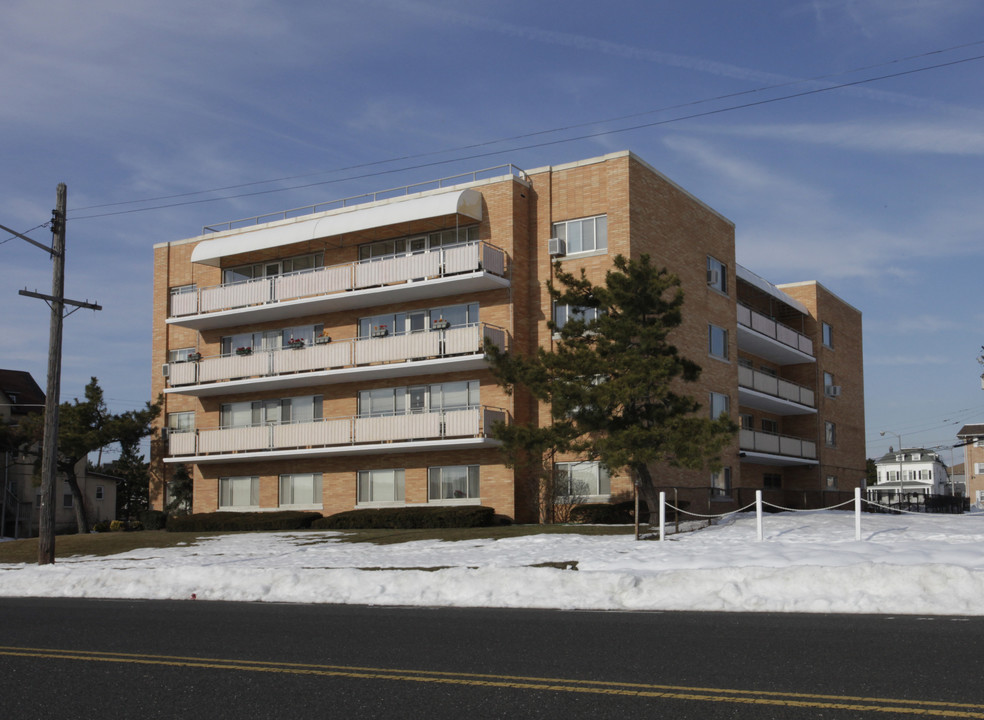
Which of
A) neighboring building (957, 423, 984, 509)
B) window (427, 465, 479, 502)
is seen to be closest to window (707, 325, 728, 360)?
window (427, 465, 479, 502)

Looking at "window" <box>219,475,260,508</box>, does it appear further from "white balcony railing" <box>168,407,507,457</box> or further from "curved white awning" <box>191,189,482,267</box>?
"curved white awning" <box>191,189,482,267</box>

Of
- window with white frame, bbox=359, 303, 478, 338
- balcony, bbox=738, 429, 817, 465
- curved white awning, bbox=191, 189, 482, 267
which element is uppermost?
curved white awning, bbox=191, 189, 482, 267

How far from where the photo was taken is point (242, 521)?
38.2 meters

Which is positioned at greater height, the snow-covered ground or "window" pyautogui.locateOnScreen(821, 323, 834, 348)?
"window" pyautogui.locateOnScreen(821, 323, 834, 348)

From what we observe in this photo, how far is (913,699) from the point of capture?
7.08m

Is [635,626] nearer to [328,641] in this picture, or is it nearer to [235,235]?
[328,641]

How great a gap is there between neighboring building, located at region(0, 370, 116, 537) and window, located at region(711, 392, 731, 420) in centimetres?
3765

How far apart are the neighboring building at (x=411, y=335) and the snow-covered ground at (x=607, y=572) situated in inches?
276

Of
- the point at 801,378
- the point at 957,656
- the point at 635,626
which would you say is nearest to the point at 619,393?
the point at 635,626

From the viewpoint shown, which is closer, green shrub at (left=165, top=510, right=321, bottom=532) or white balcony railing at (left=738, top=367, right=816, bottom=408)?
green shrub at (left=165, top=510, right=321, bottom=532)

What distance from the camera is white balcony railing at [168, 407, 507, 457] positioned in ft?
117

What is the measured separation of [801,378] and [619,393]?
89.9ft

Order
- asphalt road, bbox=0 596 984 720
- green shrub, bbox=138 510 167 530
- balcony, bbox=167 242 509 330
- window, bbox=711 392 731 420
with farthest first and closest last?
green shrub, bbox=138 510 167 530, window, bbox=711 392 731 420, balcony, bbox=167 242 509 330, asphalt road, bbox=0 596 984 720

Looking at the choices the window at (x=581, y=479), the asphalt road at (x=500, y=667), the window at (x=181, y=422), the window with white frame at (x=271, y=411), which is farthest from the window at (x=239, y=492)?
the asphalt road at (x=500, y=667)
